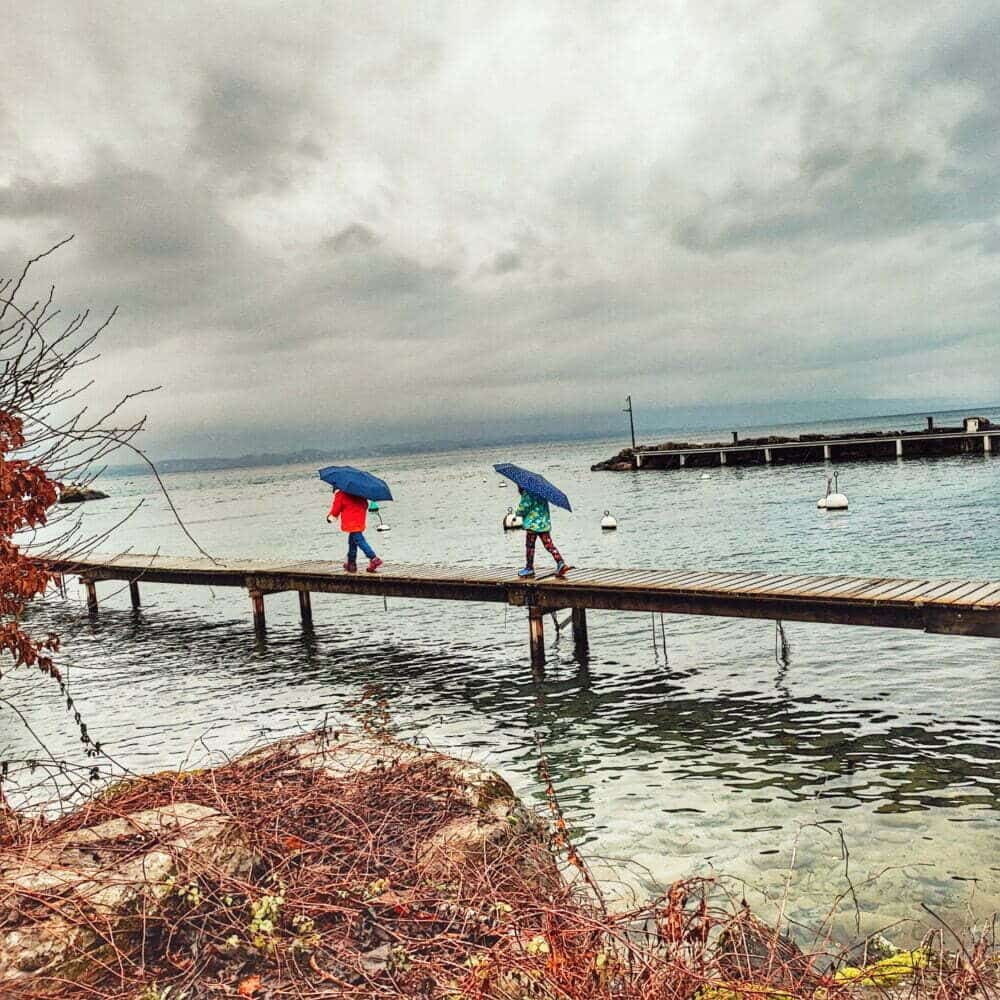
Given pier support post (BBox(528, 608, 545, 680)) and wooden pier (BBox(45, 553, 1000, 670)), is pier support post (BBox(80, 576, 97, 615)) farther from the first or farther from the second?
pier support post (BBox(528, 608, 545, 680))

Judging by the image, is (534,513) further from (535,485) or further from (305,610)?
(305,610)

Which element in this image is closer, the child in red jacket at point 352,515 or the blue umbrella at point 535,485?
the blue umbrella at point 535,485

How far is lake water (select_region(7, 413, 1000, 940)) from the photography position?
732 centimetres

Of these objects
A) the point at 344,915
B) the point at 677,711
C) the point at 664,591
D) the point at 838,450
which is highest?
the point at 838,450

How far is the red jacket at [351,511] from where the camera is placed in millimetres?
16125

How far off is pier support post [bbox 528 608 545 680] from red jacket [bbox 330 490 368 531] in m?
4.06

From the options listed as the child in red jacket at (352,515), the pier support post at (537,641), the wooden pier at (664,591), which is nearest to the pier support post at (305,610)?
the wooden pier at (664,591)

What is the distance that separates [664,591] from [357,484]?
Result: 6.04 m

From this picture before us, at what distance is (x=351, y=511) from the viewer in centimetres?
1628

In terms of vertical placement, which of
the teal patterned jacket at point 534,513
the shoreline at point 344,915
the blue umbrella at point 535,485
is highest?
the blue umbrella at point 535,485

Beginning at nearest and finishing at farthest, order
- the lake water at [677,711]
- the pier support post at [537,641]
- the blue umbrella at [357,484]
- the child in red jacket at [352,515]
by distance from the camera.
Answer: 1. the lake water at [677,711]
2. the pier support post at [537,641]
3. the blue umbrella at [357,484]
4. the child in red jacket at [352,515]

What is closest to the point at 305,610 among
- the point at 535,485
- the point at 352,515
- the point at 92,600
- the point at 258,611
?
the point at 258,611

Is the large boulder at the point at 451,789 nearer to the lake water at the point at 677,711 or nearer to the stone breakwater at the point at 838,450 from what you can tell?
the lake water at the point at 677,711

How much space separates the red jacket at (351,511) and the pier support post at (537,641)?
13.3 feet
